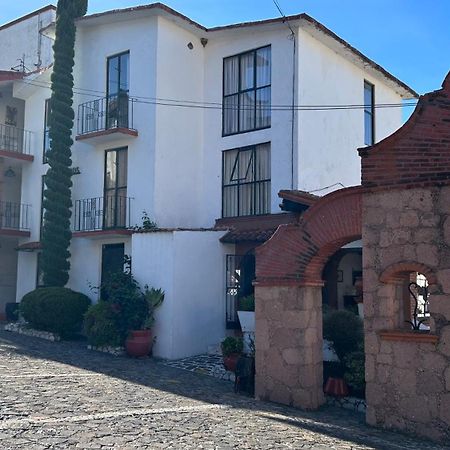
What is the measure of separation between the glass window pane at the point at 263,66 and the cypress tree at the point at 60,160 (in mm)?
6044

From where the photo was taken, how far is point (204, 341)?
15039mm

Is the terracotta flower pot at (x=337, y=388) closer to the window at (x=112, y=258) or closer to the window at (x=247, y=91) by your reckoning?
the window at (x=247, y=91)

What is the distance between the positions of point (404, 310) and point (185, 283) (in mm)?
6870

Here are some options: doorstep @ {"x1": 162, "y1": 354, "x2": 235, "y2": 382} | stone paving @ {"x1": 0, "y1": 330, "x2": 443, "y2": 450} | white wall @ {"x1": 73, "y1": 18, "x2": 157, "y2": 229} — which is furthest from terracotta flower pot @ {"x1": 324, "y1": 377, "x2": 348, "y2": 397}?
white wall @ {"x1": 73, "y1": 18, "x2": 157, "y2": 229}

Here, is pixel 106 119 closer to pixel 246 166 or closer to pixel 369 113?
pixel 246 166

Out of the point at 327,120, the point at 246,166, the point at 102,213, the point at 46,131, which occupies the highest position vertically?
the point at 46,131

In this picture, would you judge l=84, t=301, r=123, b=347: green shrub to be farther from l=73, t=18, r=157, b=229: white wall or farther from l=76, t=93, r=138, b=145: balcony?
l=76, t=93, r=138, b=145: balcony

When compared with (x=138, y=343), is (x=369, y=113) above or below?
above

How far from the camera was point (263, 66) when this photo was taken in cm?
1684

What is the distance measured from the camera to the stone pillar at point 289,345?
9.80m

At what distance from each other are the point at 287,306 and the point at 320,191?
7022 mm

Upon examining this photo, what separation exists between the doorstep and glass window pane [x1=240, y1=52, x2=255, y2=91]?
771 cm

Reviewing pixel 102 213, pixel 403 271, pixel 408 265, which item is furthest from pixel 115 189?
pixel 408 265

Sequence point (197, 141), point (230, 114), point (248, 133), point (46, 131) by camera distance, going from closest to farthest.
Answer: point (248, 133) < point (230, 114) < point (197, 141) < point (46, 131)
